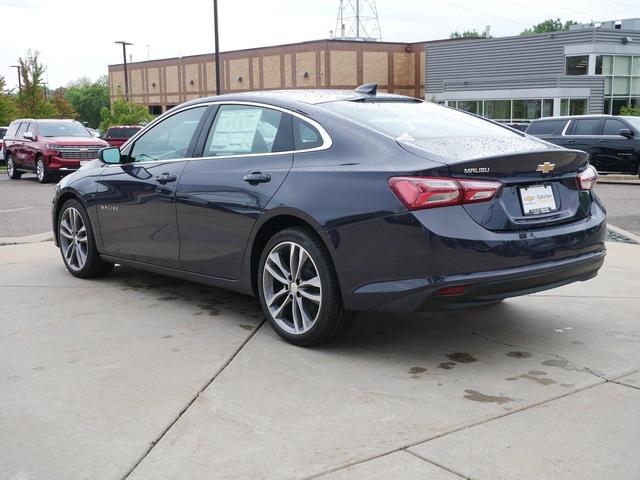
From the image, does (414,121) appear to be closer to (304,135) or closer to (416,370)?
(304,135)

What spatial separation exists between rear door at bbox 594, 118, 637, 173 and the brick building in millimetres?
46402

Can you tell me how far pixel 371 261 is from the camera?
4.43 metres

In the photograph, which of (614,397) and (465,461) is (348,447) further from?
(614,397)

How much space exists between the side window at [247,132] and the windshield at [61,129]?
18.5 meters

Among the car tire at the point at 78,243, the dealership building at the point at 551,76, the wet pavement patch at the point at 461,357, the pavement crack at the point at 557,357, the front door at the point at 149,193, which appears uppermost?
the dealership building at the point at 551,76

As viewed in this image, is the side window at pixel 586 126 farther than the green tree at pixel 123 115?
No

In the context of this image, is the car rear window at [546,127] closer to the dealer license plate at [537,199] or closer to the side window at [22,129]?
the side window at [22,129]

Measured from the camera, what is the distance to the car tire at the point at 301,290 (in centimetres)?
466

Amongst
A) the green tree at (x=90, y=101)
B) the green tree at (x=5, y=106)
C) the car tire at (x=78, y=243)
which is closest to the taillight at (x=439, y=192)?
the car tire at (x=78, y=243)

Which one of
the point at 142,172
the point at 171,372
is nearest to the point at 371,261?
the point at 171,372

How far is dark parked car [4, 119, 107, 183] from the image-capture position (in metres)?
21.7

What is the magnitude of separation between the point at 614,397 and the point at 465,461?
3.85ft

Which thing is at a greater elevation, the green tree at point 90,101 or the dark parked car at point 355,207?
the green tree at point 90,101

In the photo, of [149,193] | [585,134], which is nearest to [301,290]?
[149,193]
